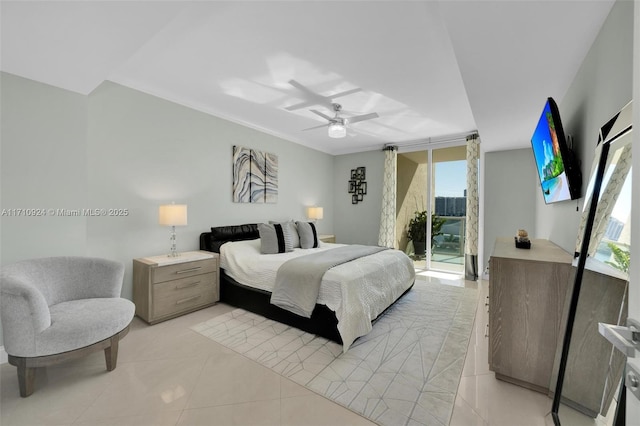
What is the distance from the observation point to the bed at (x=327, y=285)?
2387 millimetres

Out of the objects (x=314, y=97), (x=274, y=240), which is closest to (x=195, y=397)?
(x=274, y=240)

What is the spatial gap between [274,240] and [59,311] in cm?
214

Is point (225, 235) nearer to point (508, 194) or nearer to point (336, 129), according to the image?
point (336, 129)

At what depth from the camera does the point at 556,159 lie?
75.0 inches

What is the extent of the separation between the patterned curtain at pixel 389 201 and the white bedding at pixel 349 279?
1.82 metres

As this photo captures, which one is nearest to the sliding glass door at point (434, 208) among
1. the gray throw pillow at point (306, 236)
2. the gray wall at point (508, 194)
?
the gray wall at point (508, 194)

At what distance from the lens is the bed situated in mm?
2387

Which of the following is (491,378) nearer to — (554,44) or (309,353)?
(309,353)

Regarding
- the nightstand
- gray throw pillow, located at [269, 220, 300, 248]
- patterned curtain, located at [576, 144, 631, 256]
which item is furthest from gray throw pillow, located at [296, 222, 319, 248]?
patterned curtain, located at [576, 144, 631, 256]

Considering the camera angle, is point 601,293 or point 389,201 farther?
point 389,201

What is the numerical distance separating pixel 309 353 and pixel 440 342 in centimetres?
124

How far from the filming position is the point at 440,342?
8.12ft

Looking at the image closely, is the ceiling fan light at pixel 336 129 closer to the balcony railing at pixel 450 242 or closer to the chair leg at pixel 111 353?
the chair leg at pixel 111 353

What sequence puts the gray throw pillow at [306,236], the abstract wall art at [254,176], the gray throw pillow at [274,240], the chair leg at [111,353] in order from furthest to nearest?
the abstract wall art at [254,176] → the gray throw pillow at [306,236] → the gray throw pillow at [274,240] → the chair leg at [111,353]
